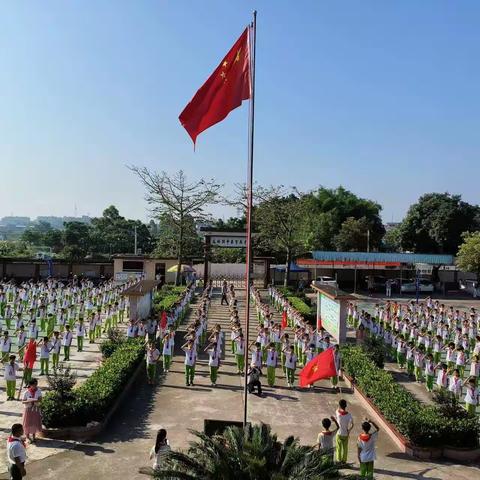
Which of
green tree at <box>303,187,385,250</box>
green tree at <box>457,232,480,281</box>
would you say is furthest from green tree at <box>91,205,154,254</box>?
green tree at <box>457,232,480,281</box>

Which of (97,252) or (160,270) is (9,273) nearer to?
(160,270)

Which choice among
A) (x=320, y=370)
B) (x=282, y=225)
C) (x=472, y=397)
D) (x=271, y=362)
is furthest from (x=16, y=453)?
(x=282, y=225)

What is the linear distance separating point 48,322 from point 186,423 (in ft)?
37.2

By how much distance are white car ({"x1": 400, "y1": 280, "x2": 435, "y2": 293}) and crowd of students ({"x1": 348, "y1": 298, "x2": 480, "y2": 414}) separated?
1206 centimetres

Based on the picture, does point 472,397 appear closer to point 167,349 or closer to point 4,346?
point 167,349

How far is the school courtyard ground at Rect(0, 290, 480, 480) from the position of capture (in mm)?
9094

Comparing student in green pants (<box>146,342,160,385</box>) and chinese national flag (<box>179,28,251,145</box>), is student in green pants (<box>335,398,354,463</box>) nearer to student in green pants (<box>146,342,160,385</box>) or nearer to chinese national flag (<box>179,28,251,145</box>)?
chinese national flag (<box>179,28,251,145</box>)

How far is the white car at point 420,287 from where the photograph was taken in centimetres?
3844

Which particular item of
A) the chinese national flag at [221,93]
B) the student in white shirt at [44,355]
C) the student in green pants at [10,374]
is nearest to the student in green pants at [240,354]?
the student in white shirt at [44,355]

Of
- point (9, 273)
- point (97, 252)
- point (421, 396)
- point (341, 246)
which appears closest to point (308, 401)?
point (421, 396)

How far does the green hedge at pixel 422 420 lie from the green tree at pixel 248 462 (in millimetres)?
3523

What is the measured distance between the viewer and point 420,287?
1524 inches

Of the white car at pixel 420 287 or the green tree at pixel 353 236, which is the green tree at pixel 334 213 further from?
the white car at pixel 420 287

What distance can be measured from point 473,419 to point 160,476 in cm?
653
